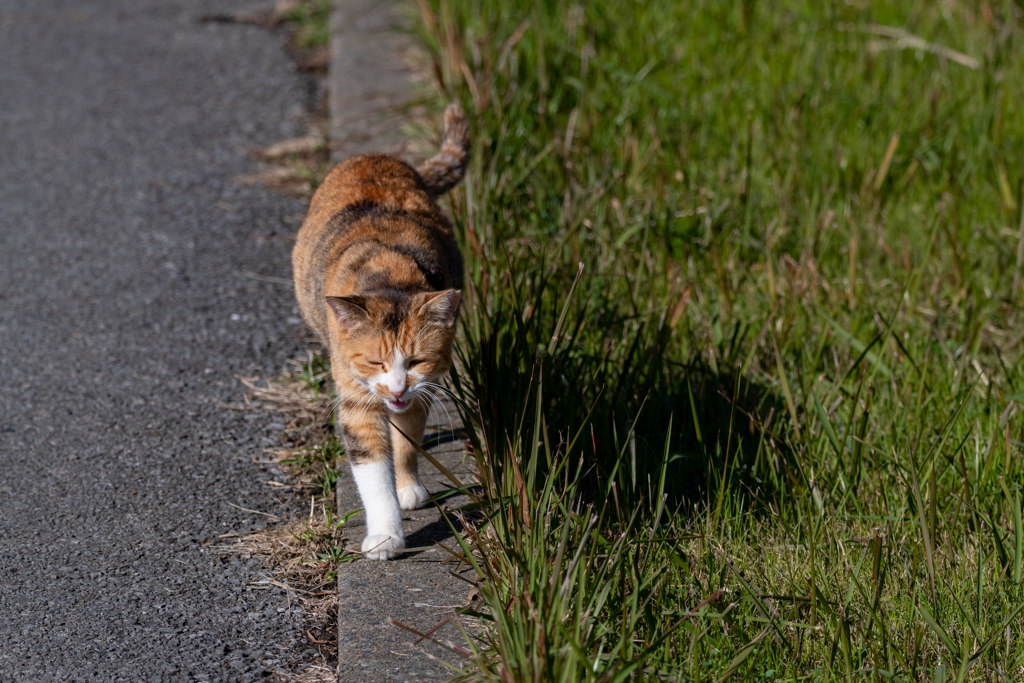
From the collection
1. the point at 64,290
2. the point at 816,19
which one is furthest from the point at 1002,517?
the point at 816,19

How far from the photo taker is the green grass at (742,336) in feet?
7.16

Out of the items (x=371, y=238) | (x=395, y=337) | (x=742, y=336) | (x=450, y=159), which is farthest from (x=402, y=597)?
(x=450, y=159)

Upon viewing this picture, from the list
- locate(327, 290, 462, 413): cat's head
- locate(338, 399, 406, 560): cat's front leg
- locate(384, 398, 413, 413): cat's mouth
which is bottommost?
locate(338, 399, 406, 560): cat's front leg

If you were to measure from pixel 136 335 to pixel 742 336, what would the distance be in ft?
6.80

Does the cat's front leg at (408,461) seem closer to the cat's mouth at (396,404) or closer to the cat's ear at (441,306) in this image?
the cat's mouth at (396,404)

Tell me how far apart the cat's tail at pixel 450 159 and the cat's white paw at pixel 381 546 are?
1.36 metres

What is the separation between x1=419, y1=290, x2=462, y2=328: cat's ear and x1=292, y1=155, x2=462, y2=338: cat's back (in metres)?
0.21

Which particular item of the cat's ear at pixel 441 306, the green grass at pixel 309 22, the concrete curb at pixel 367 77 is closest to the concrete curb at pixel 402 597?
the cat's ear at pixel 441 306

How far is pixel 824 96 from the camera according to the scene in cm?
477

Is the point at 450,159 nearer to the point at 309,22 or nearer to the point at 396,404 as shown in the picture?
the point at 396,404

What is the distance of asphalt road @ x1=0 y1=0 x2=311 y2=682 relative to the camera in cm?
238

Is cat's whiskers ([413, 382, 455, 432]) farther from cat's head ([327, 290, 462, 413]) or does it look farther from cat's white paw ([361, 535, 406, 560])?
cat's white paw ([361, 535, 406, 560])

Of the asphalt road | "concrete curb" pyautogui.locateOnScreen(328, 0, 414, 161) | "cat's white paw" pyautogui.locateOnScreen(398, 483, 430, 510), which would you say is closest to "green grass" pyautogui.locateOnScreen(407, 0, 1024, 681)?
"cat's white paw" pyautogui.locateOnScreen(398, 483, 430, 510)

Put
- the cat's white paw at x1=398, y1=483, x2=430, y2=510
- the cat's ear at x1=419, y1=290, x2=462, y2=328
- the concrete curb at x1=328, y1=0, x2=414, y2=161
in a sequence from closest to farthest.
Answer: the cat's ear at x1=419, y1=290, x2=462, y2=328
the cat's white paw at x1=398, y1=483, x2=430, y2=510
the concrete curb at x1=328, y1=0, x2=414, y2=161
